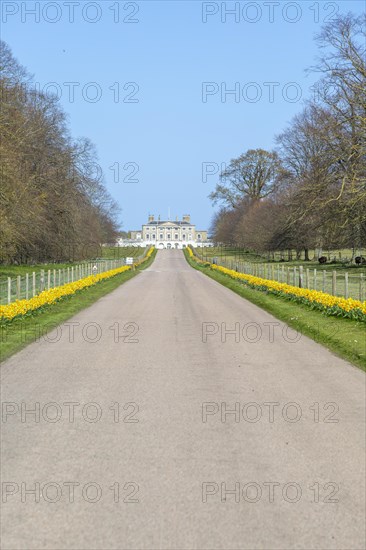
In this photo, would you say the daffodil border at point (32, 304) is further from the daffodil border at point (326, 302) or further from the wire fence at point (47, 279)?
the daffodil border at point (326, 302)

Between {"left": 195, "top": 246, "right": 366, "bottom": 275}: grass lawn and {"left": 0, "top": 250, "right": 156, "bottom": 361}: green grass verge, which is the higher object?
{"left": 195, "top": 246, "right": 366, "bottom": 275}: grass lawn

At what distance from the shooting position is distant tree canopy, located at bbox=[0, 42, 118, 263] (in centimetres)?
3859

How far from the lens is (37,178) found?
5322 cm

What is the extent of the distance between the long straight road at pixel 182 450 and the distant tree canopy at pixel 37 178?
26772 millimetres

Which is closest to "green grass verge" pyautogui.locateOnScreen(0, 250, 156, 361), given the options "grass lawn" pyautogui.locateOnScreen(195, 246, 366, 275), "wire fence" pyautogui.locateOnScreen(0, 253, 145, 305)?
"wire fence" pyautogui.locateOnScreen(0, 253, 145, 305)

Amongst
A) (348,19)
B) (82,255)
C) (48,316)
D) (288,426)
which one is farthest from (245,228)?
(288,426)

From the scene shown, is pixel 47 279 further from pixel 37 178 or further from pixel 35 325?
pixel 35 325

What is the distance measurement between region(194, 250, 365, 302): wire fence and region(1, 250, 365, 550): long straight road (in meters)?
13.3

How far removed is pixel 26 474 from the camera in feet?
17.6

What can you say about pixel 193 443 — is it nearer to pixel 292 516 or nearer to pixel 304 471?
pixel 304 471

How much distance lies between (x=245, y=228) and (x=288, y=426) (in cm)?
8415

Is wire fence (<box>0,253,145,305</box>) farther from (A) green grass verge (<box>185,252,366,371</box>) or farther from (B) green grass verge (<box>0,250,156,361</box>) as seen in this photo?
(A) green grass verge (<box>185,252,366,371</box>)

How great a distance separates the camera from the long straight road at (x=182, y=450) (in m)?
4.37

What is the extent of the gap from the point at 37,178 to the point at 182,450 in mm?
49640
